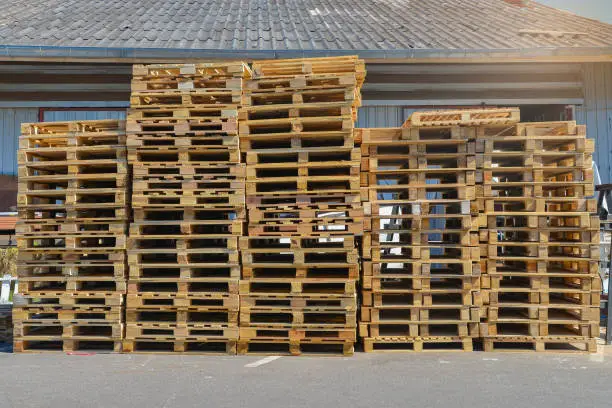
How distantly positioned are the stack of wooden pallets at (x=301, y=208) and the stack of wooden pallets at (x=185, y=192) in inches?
8.4

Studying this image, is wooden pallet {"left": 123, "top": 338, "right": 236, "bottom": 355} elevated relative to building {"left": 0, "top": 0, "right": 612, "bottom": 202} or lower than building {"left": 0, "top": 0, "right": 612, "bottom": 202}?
lower

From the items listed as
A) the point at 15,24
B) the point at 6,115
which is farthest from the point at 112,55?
the point at 15,24

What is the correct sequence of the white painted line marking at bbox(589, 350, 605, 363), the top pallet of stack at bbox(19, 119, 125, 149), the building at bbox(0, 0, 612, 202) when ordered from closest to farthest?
1. the white painted line marking at bbox(589, 350, 605, 363)
2. the top pallet of stack at bbox(19, 119, 125, 149)
3. the building at bbox(0, 0, 612, 202)

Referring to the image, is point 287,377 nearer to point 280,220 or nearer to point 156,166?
point 280,220

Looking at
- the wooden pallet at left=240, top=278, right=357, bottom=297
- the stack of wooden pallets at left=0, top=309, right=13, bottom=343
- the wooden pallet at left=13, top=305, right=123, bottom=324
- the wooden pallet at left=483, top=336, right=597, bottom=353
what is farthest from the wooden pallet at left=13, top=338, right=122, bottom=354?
the wooden pallet at left=483, top=336, right=597, bottom=353

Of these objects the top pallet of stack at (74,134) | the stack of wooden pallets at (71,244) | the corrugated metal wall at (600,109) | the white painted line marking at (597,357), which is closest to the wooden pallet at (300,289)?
the stack of wooden pallets at (71,244)

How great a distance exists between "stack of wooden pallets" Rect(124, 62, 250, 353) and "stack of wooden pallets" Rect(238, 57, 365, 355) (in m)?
0.21

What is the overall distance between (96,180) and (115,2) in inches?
355

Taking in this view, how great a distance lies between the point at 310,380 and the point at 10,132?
8795 mm

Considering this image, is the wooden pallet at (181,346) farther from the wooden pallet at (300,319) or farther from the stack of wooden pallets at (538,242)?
the stack of wooden pallets at (538,242)

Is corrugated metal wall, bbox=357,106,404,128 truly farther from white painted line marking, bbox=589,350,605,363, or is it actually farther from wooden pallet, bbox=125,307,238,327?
white painted line marking, bbox=589,350,605,363

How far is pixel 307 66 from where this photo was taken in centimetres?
653

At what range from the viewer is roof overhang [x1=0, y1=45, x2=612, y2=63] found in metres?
9.52

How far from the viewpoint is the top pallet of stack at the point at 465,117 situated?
6.32 m
